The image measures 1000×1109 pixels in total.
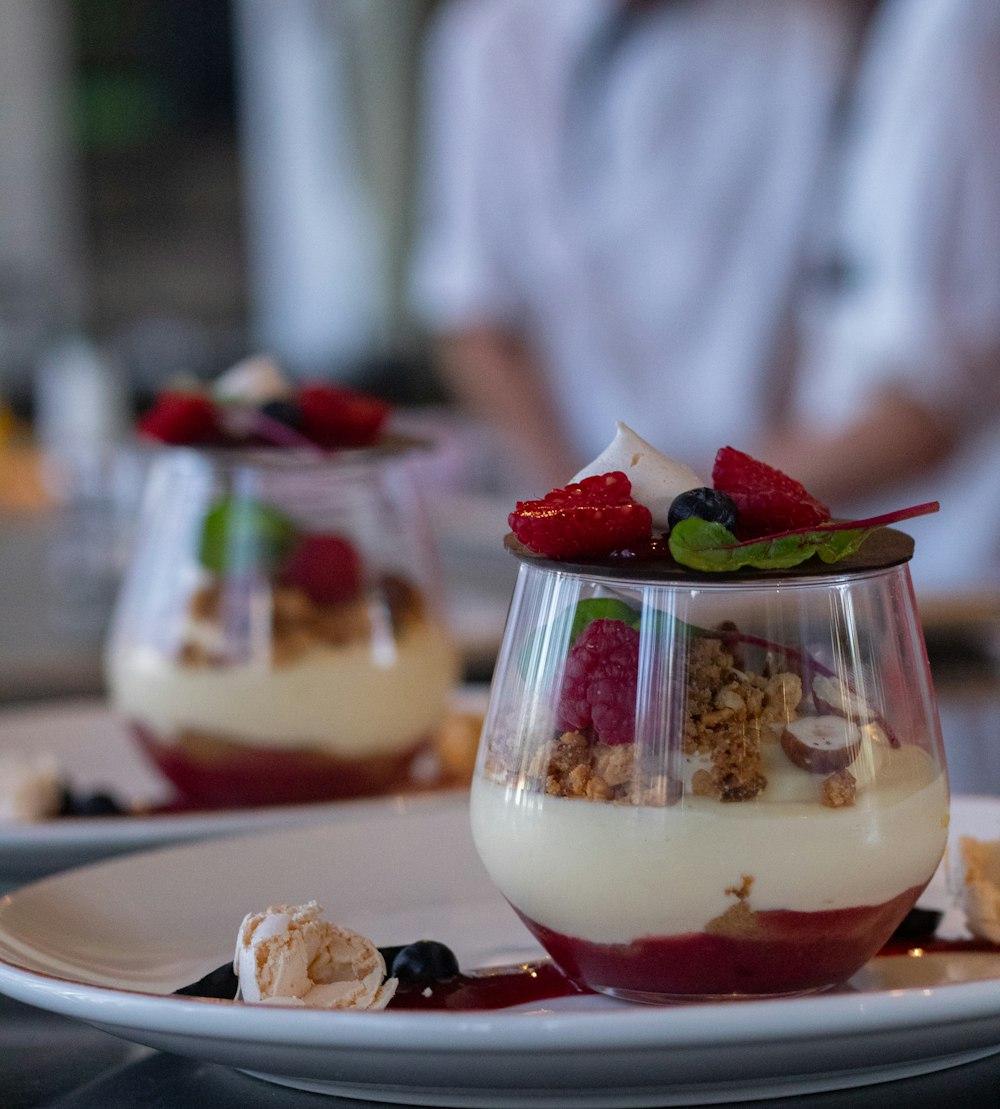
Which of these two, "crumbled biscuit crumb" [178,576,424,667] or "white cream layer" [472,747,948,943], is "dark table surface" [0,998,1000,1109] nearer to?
"white cream layer" [472,747,948,943]

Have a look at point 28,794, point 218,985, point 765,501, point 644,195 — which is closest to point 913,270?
point 644,195

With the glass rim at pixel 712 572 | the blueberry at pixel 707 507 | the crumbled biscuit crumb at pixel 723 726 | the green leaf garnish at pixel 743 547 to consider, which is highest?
the blueberry at pixel 707 507

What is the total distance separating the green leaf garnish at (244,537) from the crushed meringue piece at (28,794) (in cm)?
21

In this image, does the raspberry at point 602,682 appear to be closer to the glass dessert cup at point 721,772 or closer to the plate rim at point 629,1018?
the glass dessert cup at point 721,772

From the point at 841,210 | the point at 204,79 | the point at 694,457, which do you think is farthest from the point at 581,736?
the point at 204,79

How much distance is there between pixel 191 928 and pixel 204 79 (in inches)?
272

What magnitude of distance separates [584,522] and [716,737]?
0.11 meters

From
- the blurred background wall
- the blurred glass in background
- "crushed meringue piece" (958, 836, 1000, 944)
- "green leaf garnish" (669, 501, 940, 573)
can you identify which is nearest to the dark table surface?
"crushed meringue piece" (958, 836, 1000, 944)

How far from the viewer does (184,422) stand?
1166 mm

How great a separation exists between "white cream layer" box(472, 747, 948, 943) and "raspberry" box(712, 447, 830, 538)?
12 cm

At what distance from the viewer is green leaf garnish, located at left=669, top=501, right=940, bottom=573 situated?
676 millimetres

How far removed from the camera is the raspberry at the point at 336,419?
3.83ft

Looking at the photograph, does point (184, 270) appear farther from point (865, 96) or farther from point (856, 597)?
point (856, 597)

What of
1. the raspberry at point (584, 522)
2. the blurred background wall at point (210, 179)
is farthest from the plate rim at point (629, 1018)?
the blurred background wall at point (210, 179)
